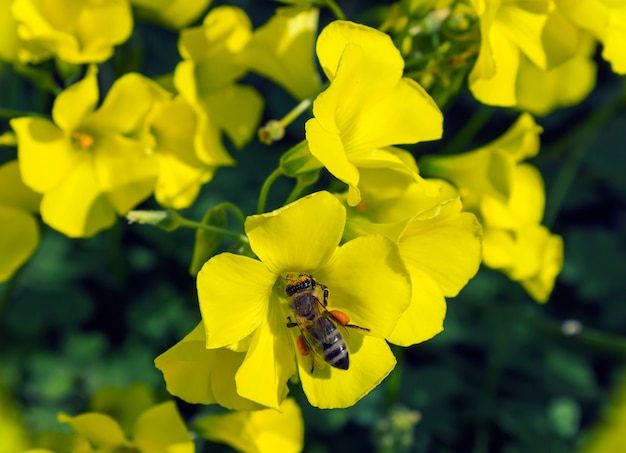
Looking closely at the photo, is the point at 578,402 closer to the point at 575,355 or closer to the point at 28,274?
the point at 575,355

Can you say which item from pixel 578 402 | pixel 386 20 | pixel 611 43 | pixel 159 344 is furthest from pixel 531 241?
pixel 159 344

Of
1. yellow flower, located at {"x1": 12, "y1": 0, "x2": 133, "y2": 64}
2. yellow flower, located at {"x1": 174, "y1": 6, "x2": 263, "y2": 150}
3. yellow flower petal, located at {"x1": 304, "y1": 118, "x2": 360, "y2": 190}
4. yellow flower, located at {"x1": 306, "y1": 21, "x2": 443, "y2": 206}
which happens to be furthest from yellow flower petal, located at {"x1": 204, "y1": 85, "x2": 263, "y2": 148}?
yellow flower petal, located at {"x1": 304, "y1": 118, "x2": 360, "y2": 190}

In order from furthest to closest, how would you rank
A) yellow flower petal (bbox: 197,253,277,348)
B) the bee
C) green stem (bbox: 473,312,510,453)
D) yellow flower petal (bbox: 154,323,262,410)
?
green stem (bbox: 473,312,510,453) < yellow flower petal (bbox: 154,323,262,410) < the bee < yellow flower petal (bbox: 197,253,277,348)

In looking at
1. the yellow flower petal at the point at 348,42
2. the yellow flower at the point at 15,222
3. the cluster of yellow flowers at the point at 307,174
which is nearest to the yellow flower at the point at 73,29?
the cluster of yellow flowers at the point at 307,174

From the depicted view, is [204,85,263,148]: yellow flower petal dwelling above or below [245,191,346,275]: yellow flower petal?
below

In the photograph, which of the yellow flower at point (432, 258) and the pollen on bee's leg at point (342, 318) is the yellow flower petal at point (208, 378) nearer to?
the pollen on bee's leg at point (342, 318)

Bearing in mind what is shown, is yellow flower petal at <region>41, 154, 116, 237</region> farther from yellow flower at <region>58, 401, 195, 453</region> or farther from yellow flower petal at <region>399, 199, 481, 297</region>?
yellow flower petal at <region>399, 199, 481, 297</region>
